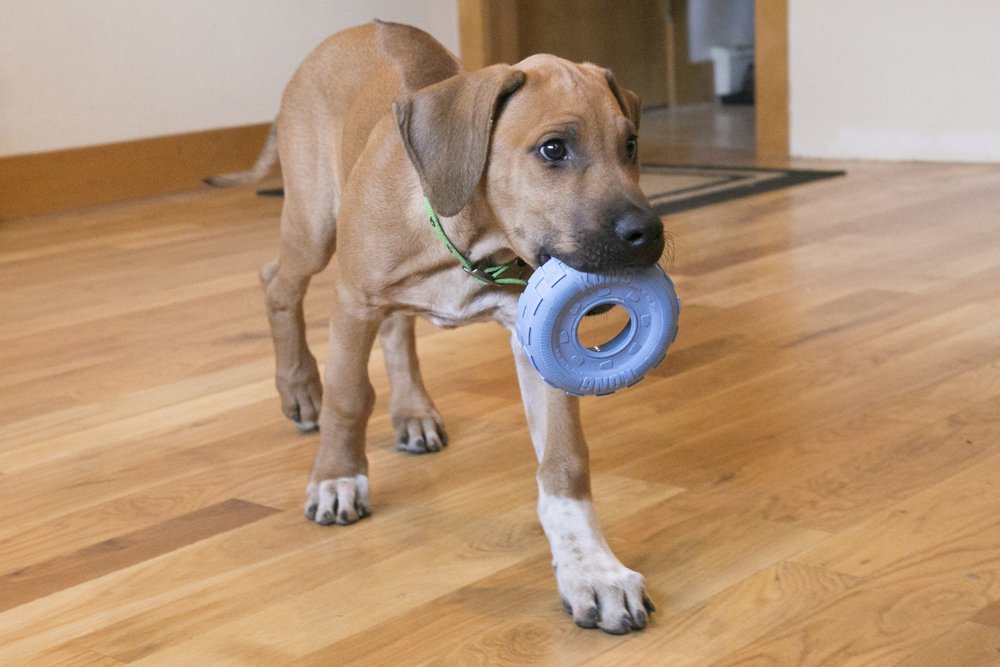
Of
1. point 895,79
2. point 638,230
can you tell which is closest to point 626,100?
point 638,230

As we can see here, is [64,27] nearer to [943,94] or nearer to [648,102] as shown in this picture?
[943,94]

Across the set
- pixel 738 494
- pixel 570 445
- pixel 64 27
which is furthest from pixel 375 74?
pixel 64 27

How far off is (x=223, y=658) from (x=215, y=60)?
18.4 feet

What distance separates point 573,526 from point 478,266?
0.44 m

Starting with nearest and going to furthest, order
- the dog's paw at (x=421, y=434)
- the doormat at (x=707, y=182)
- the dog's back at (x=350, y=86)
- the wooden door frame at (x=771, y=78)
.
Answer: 1. the dog's back at (x=350, y=86)
2. the dog's paw at (x=421, y=434)
3. the doormat at (x=707, y=182)
4. the wooden door frame at (x=771, y=78)

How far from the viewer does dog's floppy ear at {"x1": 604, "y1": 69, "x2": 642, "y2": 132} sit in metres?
2.02

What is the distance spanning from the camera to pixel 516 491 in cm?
241

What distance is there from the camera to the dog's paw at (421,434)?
2.70 m

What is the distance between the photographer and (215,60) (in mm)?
6922

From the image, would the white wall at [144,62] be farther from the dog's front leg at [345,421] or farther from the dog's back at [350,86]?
the dog's front leg at [345,421]

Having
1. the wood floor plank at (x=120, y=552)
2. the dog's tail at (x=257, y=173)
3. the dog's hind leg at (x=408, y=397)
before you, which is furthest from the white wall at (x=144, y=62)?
the wood floor plank at (x=120, y=552)

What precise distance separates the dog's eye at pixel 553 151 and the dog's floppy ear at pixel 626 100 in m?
0.18

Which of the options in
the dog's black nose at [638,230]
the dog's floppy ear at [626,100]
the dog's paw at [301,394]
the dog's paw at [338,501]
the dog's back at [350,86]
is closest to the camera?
the dog's black nose at [638,230]

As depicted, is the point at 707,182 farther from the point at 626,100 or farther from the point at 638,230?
the point at 638,230
